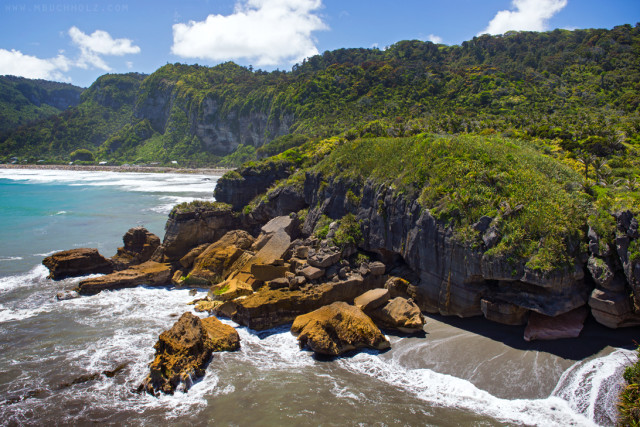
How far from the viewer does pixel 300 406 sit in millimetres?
12375

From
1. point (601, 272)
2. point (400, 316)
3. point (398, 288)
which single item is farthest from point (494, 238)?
point (398, 288)

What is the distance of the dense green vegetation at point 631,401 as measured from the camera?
29.8 feet

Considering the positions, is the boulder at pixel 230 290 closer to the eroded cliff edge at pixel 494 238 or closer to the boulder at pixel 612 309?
the eroded cliff edge at pixel 494 238

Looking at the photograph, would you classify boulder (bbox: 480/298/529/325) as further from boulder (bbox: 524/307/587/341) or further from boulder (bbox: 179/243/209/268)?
boulder (bbox: 179/243/209/268)

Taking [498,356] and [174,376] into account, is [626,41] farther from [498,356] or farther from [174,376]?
[174,376]

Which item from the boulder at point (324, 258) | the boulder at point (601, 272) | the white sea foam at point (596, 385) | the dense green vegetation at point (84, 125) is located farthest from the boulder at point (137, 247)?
the dense green vegetation at point (84, 125)

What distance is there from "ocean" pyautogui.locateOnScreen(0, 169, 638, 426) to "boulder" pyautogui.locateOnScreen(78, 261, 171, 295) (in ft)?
8.01

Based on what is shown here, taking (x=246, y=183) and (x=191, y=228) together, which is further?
(x=246, y=183)

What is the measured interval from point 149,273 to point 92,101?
19049cm

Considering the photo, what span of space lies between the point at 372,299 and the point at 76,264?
21.4 meters

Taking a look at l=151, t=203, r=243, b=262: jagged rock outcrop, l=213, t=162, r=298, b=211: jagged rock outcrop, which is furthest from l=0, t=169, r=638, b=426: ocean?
l=213, t=162, r=298, b=211: jagged rock outcrop

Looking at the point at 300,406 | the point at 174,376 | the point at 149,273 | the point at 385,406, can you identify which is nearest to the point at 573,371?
the point at 385,406

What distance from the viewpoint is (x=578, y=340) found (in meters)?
14.8

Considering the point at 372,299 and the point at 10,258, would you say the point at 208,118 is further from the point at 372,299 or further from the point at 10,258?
the point at 372,299
